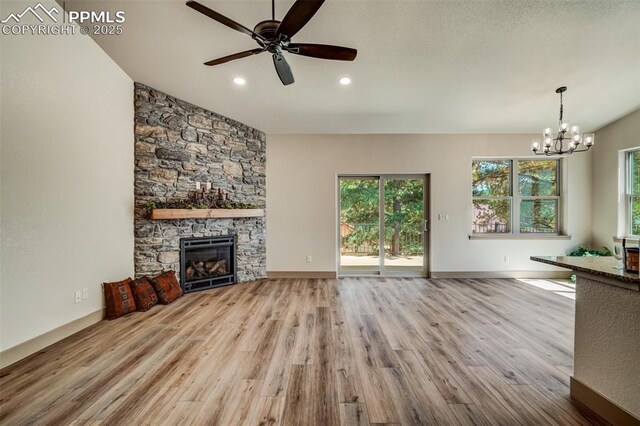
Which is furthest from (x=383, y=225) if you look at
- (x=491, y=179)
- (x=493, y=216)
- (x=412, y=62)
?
(x=412, y=62)

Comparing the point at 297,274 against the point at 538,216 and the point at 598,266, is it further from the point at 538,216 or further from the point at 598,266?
the point at 538,216

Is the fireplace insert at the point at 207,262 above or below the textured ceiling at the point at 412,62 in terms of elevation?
below

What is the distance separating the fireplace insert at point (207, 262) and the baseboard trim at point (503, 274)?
3913 millimetres

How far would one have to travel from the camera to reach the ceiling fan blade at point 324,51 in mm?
2146

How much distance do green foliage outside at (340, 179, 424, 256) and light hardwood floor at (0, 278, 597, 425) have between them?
1779 mm

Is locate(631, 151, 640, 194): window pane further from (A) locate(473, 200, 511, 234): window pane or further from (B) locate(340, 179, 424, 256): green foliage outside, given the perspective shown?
(B) locate(340, 179, 424, 256): green foliage outside

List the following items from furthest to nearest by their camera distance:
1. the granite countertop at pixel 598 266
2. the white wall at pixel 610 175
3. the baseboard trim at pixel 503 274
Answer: the baseboard trim at pixel 503 274 < the white wall at pixel 610 175 < the granite countertop at pixel 598 266

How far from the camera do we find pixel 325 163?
508 centimetres

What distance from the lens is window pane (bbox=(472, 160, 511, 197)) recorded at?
16.9 ft

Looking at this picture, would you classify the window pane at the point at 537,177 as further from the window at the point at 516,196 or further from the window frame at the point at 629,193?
the window frame at the point at 629,193

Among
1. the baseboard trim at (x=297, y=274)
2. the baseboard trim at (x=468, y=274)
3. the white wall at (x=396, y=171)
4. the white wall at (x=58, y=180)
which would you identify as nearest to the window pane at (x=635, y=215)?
the white wall at (x=396, y=171)

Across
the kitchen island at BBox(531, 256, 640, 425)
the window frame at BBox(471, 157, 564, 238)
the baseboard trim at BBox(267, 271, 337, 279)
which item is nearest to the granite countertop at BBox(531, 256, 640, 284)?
the kitchen island at BBox(531, 256, 640, 425)

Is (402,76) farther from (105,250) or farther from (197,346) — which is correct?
(105,250)

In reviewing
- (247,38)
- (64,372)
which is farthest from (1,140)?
(247,38)
